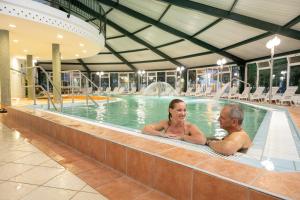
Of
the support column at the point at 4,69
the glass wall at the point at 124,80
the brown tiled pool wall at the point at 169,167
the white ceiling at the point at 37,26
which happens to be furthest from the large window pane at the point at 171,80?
the brown tiled pool wall at the point at 169,167

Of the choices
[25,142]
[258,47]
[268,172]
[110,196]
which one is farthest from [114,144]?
[258,47]

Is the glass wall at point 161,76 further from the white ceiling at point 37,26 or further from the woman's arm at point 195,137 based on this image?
the woman's arm at point 195,137

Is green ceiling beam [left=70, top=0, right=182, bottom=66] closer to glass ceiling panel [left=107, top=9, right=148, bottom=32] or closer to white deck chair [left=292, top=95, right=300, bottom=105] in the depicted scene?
glass ceiling panel [left=107, top=9, right=148, bottom=32]

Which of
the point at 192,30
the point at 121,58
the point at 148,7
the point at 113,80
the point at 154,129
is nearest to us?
the point at 154,129

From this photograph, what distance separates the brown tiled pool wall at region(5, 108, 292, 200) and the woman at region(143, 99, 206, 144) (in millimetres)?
570

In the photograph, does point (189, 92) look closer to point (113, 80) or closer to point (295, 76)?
point (295, 76)

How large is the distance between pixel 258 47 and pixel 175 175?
1214 cm

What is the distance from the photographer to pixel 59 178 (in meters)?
1.89

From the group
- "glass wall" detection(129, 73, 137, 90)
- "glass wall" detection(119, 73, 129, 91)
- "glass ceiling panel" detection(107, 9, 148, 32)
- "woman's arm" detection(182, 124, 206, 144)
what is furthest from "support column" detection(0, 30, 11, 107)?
"glass wall" detection(119, 73, 129, 91)

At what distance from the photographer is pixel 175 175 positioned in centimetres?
154

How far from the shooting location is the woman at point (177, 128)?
251 centimetres

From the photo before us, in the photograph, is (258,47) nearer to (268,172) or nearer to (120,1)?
(120,1)

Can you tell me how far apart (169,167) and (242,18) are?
9461mm

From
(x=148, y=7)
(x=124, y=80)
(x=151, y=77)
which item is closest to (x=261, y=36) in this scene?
(x=148, y=7)
